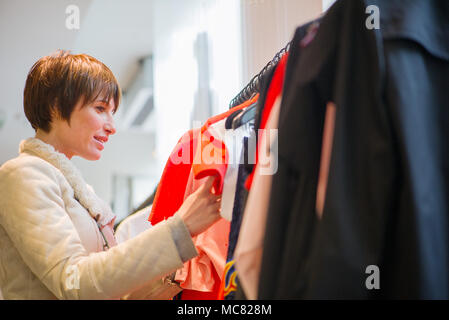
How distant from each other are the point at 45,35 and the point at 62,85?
2053mm

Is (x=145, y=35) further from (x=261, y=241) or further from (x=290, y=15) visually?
(x=261, y=241)

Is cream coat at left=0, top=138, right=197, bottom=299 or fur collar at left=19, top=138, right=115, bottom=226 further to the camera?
fur collar at left=19, top=138, right=115, bottom=226

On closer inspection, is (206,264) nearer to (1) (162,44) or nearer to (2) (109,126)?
(2) (109,126)

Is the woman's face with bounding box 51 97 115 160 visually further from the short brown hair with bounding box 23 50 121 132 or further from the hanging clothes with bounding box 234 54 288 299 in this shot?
the hanging clothes with bounding box 234 54 288 299

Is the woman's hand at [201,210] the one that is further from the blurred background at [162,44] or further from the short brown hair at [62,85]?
the blurred background at [162,44]

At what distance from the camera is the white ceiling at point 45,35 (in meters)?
2.73

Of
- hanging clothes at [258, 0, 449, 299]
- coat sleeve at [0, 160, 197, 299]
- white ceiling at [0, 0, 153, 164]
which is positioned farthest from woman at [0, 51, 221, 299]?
white ceiling at [0, 0, 153, 164]

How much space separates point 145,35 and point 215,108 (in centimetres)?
173

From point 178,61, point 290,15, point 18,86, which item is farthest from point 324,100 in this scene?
point 18,86

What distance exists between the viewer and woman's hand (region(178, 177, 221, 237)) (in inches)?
33.4

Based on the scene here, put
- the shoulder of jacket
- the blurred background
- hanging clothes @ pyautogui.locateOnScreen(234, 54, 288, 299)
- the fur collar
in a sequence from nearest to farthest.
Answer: hanging clothes @ pyautogui.locateOnScreen(234, 54, 288, 299), the shoulder of jacket, the fur collar, the blurred background

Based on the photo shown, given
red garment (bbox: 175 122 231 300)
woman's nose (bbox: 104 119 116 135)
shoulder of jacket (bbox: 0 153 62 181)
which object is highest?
woman's nose (bbox: 104 119 116 135)

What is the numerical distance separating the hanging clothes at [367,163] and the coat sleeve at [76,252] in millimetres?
252

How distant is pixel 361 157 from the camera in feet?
1.95
